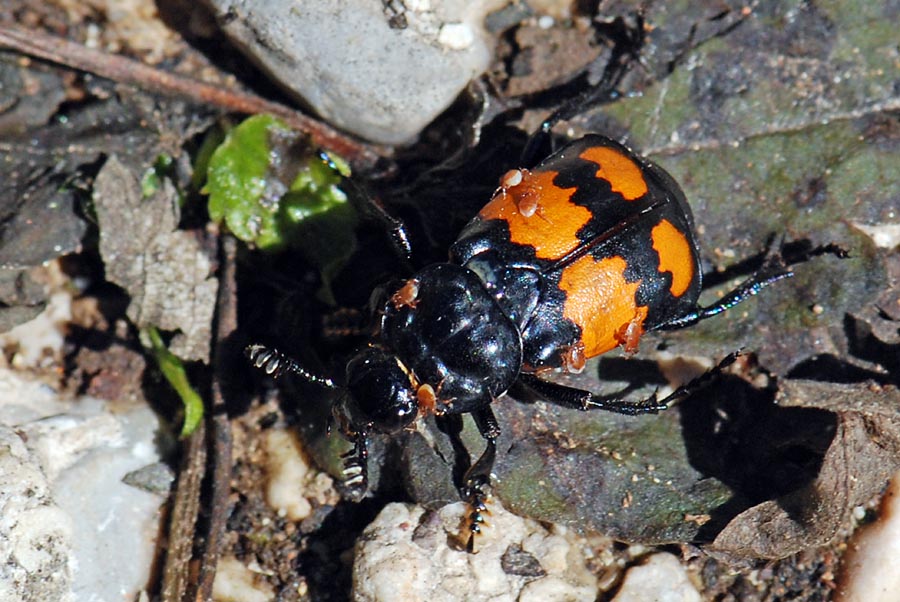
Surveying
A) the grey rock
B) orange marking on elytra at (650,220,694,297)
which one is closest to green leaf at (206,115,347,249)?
the grey rock

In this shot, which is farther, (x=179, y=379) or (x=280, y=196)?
(x=280, y=196)

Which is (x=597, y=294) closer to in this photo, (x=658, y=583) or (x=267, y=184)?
(x=658, y=583)

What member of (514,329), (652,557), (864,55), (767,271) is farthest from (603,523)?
(864,55)

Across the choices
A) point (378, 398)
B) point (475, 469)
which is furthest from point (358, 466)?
point (475, 469)

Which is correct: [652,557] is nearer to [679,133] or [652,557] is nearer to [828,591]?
[828,591]

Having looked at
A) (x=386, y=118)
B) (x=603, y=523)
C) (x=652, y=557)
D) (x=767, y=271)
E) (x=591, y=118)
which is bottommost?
(x=652, y=557)

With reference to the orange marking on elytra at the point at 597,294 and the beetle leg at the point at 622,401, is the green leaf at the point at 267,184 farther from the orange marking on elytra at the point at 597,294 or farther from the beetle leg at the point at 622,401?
the beetle leg at the point at 622,401

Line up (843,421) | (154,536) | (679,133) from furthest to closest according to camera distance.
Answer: (679,133) < (154,536) < (843,421)
